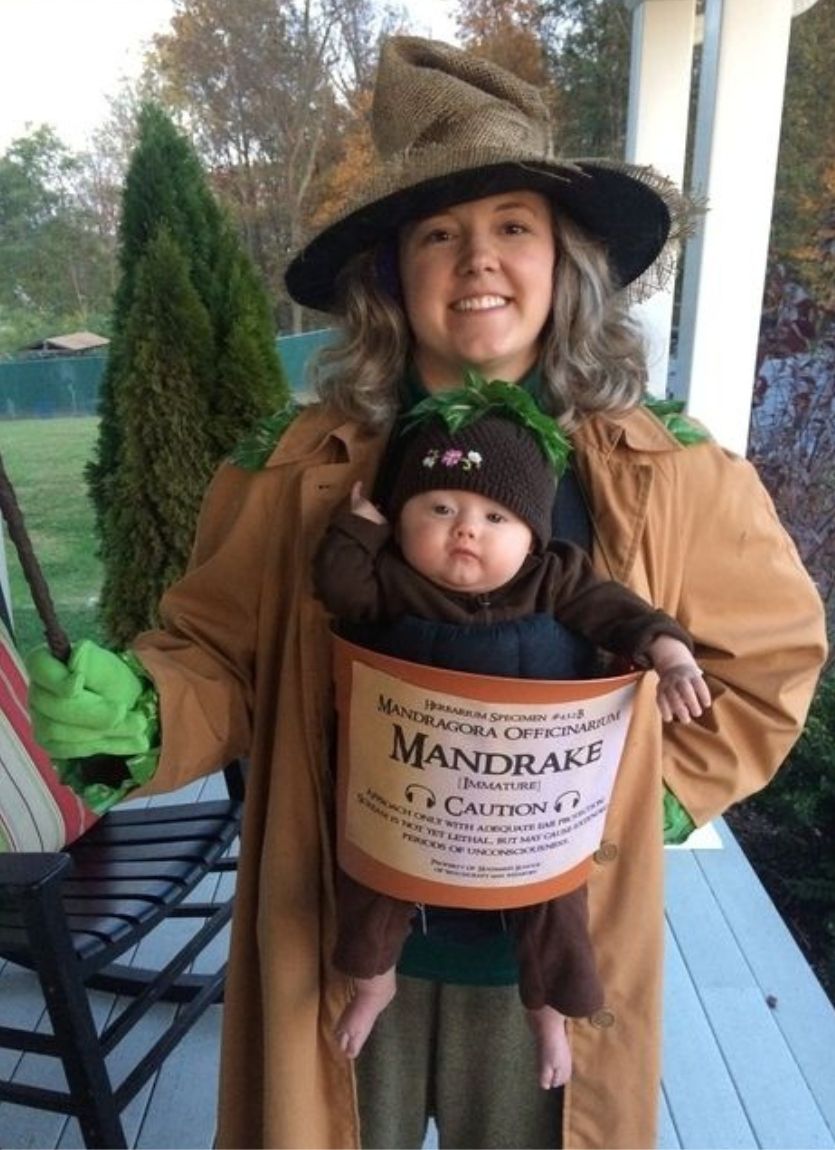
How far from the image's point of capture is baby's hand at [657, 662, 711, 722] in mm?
889

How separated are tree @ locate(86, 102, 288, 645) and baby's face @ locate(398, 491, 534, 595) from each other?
7.89 ft

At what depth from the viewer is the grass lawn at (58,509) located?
358cm

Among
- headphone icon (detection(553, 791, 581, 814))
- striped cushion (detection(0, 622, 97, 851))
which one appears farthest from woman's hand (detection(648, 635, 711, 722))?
striped cushion (detection(0, 622, 97, 851))

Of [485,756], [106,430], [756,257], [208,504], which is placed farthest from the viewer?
[106,430]

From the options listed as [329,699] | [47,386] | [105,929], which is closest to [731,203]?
[329,699]

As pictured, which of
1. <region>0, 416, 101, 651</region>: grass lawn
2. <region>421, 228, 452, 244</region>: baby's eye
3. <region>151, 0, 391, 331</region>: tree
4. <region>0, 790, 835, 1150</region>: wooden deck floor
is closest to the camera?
Result: <region>421, 228, 452, 244</region>: baby's eye

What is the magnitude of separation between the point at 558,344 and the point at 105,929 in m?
1.22

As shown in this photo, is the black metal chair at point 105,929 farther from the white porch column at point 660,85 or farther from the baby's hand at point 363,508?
the white porch column at point 660,85

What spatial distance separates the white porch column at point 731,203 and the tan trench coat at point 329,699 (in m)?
1.09

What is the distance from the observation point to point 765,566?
1.09 metres

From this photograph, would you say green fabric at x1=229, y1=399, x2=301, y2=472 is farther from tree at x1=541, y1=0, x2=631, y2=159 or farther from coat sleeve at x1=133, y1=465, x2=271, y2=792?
tree at x1=541, y1=0, x2=631, y2=159

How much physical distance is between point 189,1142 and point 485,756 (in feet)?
4.48

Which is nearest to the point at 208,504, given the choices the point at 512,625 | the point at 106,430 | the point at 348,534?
the point at 348,534

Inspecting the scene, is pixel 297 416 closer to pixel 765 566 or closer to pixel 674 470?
pixel 674 470
